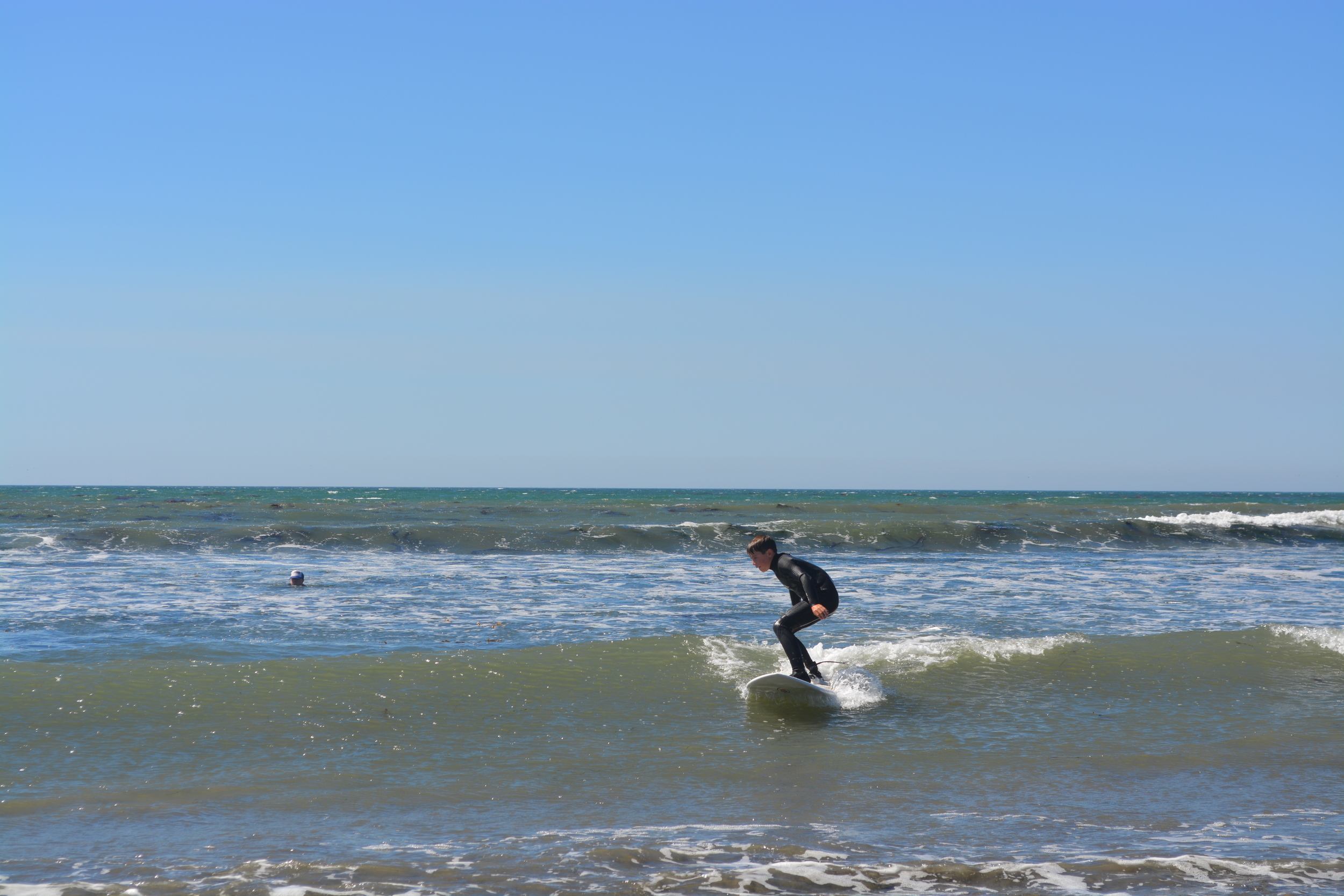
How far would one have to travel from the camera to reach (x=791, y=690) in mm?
10398

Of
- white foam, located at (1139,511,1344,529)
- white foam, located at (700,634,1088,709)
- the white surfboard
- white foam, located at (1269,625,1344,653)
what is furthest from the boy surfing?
white foam, located at (1139,511,1344,529)

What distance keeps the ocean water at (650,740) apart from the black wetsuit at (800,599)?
575 mm

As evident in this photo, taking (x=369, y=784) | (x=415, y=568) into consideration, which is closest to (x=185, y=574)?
(x=415, y=568)

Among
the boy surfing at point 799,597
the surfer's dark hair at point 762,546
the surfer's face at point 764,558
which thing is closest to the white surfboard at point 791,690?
the boy surfing at point 799,597

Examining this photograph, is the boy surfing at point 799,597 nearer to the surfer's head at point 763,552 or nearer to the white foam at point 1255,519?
the surfer's head at point 763,552

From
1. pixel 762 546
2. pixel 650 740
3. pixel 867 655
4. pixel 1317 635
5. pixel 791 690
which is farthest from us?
pixel 1317 635

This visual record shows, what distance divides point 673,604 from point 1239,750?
1001 cm

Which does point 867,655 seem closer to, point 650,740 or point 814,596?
point 814,596

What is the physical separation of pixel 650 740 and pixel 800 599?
222cm

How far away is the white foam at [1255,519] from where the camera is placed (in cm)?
4369

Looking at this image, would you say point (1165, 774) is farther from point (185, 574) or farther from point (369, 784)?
point (185, 574)

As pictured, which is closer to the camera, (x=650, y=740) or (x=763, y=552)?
(x=650, y=740)

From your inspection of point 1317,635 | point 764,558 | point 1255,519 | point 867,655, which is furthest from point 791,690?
point 1255,519

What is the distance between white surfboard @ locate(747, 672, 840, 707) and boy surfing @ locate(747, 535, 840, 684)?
0.11m
